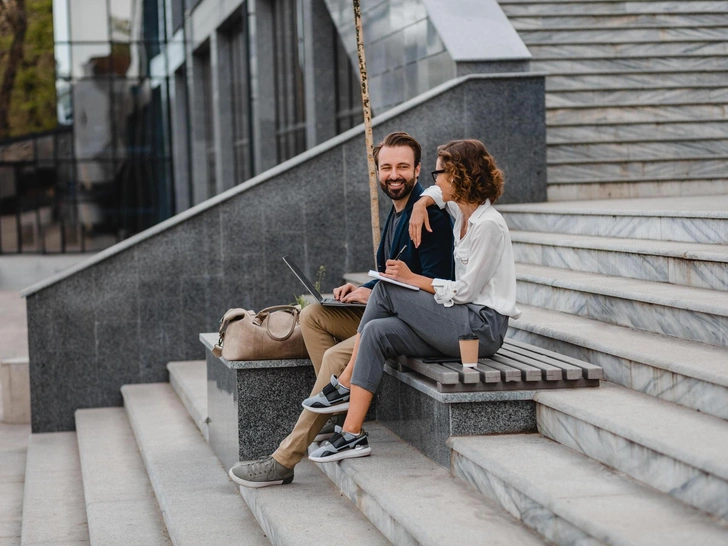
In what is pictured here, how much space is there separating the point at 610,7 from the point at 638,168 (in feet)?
10.1

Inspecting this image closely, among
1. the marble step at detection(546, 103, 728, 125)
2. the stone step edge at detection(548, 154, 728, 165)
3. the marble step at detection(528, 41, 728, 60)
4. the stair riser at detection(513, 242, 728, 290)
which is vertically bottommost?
the stair riser at detection(513, 242, 728, 290)

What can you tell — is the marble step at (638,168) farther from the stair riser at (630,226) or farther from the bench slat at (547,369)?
the bench slat at (547,369)

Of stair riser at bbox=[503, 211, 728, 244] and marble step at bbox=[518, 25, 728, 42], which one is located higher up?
marble step at bbox=[518, 25, 728, 42]

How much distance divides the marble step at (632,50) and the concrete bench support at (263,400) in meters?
5.94

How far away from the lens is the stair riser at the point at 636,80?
9.89 metres

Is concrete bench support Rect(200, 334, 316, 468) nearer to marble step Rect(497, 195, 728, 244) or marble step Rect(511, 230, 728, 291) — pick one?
marble step Rect(511, 230, 728, 291)

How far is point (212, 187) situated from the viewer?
27.8m

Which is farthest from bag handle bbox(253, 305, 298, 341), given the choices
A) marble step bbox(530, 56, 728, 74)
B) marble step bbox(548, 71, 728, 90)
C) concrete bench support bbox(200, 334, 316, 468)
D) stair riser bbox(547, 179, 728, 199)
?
marble step bbox(530, 56, 728, 74)

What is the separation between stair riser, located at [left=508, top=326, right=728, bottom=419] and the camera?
3.87m

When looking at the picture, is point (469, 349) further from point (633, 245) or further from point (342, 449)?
point (633, 245)

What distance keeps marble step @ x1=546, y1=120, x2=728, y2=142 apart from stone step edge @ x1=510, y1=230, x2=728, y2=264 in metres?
2.13

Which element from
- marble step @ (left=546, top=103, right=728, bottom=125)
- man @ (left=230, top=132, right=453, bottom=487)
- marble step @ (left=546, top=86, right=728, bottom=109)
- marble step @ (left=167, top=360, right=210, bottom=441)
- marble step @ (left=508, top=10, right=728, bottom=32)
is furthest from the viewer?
marble step @ (left=508, top=10, right=728, bottom=32)

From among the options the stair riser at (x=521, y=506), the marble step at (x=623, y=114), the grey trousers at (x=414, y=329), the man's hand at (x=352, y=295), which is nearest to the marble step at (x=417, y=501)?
the stair riser at (x=521, y=506)

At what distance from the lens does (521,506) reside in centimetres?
361
